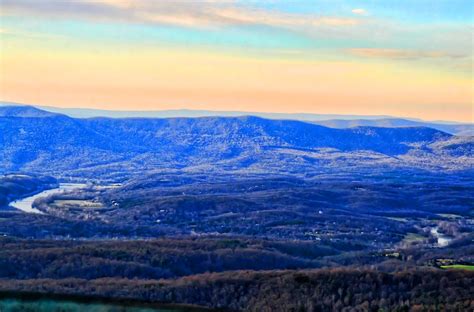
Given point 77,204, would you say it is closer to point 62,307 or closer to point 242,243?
point 242,243

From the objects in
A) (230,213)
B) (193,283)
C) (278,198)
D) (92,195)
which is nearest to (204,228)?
(230,213)

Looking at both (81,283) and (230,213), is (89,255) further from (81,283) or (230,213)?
(230,213)

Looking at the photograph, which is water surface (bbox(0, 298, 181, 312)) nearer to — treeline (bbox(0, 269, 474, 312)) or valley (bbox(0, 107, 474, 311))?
valley (bbox(0, 107, 474, 311))

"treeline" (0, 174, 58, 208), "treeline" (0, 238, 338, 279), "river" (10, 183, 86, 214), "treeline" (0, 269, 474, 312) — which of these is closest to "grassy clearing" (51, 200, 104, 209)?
"river" (10, 183, 86, 214)

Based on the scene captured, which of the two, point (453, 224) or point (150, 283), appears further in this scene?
point (453, 224)

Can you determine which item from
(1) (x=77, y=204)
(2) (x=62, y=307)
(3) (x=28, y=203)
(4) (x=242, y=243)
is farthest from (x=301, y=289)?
(3) (x=28, y=203)
